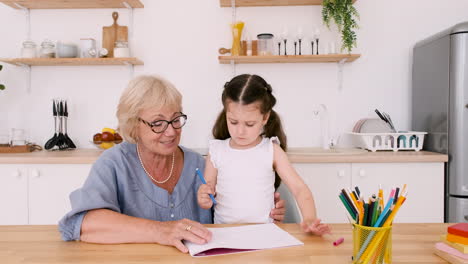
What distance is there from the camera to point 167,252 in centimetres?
101

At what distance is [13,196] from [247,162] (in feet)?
5.94

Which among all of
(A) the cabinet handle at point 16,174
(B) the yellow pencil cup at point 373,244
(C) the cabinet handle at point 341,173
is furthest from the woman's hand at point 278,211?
(A) the cabinet handle at point 16,174

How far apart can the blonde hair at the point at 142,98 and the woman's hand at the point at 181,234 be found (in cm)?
56

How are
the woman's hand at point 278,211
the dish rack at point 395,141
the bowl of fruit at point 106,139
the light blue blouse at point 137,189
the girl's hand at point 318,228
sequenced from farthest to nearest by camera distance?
the bowl of fruit at point 106,139 < the dish rack at point 395,141 < the woman's hand at point 278,211 < the light blue blouse at point 137,189 < the girl's hand at point 318,228

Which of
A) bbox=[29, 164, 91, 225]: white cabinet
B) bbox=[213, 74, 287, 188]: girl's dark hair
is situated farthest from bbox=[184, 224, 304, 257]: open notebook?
bbox=[29, 164, 91, 225]: white cabinet

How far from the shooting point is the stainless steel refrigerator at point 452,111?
8.11 ft

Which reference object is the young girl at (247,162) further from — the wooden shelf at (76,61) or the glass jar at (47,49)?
the glass jar at (47,49)

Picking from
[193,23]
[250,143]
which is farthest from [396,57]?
[250,143]

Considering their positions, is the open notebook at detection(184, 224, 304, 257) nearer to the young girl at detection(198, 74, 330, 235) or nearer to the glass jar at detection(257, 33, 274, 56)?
the young girl at detection(198, 74, 330, 235)

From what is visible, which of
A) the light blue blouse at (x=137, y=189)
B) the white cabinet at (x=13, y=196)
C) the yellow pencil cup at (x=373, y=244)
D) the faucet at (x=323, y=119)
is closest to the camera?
the yellow pencil cup at (x=373, y=244)

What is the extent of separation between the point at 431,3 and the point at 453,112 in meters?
1.06

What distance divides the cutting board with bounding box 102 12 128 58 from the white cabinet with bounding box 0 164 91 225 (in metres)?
0.99

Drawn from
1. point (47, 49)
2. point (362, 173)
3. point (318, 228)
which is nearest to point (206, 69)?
point (47, 49)

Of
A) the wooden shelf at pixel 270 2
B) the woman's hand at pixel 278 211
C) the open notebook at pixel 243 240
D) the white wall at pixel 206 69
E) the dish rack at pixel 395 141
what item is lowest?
the woman's hand at pixel 278 211
